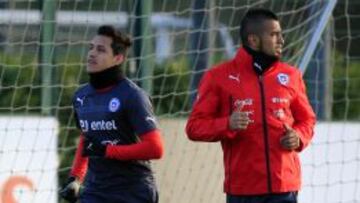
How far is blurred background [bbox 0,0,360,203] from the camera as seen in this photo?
8.53 meters

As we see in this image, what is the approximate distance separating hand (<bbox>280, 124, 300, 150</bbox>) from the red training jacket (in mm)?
46

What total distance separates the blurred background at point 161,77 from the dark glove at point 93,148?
2.20m

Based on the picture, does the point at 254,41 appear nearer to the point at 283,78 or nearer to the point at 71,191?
the point at 283,78

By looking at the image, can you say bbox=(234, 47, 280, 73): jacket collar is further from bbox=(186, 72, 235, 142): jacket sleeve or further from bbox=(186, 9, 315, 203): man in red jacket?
bbox=(186, 72, 235, 142): jacket sleeve

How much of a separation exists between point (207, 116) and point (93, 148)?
2.07 feet

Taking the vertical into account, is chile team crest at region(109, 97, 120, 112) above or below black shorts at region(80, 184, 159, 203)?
above

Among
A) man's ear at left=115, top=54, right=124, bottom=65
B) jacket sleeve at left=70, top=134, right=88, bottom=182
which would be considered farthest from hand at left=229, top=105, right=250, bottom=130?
jacket sleeve at left=70, top=134, right=88, bottom=182

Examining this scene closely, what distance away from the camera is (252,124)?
5.99 meters

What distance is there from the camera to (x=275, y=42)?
20.0 feet

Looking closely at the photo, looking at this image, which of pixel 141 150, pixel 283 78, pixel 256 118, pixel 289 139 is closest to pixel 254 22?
pixel 283 78

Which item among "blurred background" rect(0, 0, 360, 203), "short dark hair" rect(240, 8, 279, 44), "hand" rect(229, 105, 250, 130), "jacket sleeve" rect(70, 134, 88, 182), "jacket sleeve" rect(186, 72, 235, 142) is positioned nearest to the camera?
"hand" rect(229, 105, 250, 130)

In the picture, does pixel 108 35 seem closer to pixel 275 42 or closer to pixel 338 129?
pixel 275 42

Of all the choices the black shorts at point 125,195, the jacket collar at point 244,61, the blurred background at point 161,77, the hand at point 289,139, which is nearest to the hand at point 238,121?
the hand at point 289,139

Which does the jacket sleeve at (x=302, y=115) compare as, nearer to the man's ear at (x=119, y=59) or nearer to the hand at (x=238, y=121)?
the hand at (x=238, y=121)
